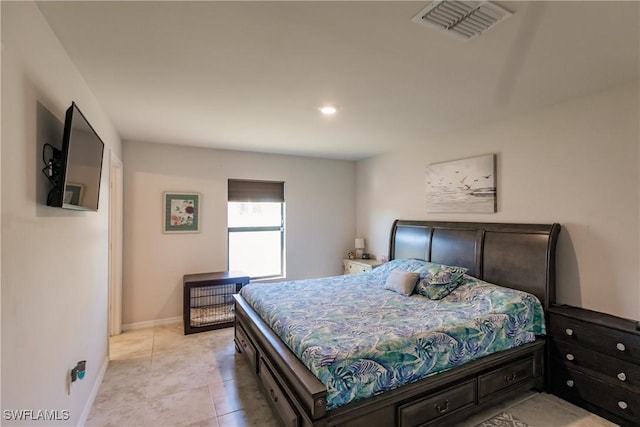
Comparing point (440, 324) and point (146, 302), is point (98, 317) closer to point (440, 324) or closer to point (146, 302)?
point (146, 302)

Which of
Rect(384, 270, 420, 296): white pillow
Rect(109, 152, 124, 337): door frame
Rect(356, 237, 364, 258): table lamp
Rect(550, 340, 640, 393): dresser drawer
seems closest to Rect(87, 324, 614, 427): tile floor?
Rect(550, 340, 640, 393): dresser drawer

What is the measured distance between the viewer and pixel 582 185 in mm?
2564

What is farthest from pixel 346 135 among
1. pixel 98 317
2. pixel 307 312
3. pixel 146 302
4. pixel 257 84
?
pixel 146 302

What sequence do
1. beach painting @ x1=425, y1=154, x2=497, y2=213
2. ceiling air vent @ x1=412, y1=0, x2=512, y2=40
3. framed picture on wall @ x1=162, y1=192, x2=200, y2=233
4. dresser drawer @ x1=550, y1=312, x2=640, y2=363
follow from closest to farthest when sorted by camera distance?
ceiling air vent @ x1=412, y1=0, x2=512, y2=40, dresser drawer @ x1=550, y1=312, x2=640, y2=363, beach painting @ x1=425, y1=154, x2=497, y2=213, framed picture on wall @ x1=162, y1=192, x2=200, y2=233

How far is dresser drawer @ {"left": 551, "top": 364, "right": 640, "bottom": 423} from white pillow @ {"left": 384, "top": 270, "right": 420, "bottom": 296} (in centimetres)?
129

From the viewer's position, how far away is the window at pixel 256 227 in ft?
15.8

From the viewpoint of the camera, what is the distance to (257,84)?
2.33 metres

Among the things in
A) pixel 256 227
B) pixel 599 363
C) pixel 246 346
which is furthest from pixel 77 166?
pixel 599 363

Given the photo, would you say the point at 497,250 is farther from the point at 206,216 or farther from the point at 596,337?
the point at 206,216

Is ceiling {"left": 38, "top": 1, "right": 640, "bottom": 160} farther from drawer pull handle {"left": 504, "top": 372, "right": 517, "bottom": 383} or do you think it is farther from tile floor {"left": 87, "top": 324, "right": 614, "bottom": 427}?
tile floor {"left": 87, "top": 324, "right": 614, "bottom": 427}

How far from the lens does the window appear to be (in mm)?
4805

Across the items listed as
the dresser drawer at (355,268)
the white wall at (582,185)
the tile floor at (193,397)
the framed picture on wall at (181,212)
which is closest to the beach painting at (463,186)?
the white wall at (582,185)

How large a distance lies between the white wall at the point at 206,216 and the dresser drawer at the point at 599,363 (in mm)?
3437

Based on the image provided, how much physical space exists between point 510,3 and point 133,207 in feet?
14.3
